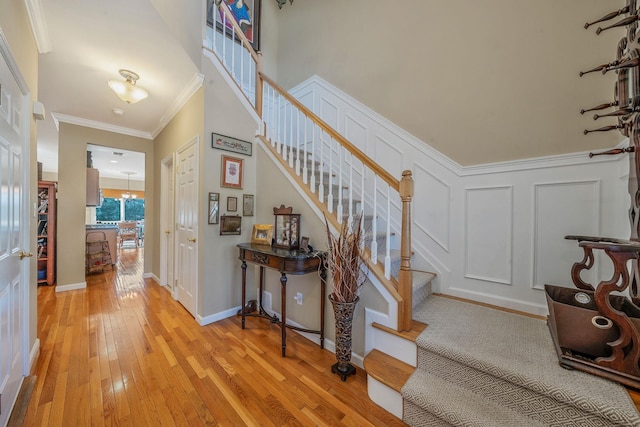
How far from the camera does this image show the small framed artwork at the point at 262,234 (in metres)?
2.55

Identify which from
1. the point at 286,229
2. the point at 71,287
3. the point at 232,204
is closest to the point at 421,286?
the point at 286,229

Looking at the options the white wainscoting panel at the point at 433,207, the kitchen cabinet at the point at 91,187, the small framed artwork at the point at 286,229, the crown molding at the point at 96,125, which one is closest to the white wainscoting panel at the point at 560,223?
the white wainscoting panel at the point at 433,207

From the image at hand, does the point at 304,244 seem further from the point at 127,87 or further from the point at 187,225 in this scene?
the point at 127,87

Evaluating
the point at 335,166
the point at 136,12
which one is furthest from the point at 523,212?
the point at 136,12

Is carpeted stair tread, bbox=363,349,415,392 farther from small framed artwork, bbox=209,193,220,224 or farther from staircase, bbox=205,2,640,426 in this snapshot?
small framed artwork, bbox=209,193,220,224

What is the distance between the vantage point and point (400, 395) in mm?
1465

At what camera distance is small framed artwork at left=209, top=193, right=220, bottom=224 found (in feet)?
8.55

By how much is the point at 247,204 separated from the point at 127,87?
1682mm

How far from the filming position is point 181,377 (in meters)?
1.78

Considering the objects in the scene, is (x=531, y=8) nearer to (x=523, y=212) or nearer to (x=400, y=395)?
(x=523, y=212)

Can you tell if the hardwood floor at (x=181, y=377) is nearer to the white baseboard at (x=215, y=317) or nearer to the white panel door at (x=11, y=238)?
the white baseboard at (x=215, y=317)

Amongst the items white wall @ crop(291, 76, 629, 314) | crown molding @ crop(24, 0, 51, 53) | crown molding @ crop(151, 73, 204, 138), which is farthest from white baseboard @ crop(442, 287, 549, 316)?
crown molding @ crop(24, 0, 51, 53)

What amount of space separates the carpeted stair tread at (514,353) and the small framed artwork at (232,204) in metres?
2.17

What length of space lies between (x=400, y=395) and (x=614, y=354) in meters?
1.11
